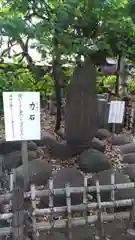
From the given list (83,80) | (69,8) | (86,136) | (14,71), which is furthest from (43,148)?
(69,8)

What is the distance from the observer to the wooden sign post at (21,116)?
2428 mm

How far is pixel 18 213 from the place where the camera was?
1901mm

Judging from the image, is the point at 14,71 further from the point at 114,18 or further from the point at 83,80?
the point at 114,18

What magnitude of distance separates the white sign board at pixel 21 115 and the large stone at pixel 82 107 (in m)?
1.56

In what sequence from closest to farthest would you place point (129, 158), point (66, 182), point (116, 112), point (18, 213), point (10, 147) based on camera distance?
point (18, 213) → point (66, 182) → point (129, 158) → point (10, 147) → point (116, 112)

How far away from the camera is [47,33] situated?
3.32m

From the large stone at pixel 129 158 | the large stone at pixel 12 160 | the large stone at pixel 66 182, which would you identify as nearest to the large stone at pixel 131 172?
the large stone at pixel 129 158

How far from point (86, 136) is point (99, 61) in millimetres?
1791

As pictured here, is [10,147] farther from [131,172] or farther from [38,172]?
[131,172]

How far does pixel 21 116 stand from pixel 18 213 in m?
0.88

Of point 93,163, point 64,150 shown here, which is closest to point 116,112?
point 64,150

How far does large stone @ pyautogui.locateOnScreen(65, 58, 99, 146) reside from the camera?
399 cm

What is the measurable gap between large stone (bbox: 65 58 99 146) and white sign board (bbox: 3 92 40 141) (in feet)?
5.12

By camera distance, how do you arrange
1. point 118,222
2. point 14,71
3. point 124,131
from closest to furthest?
point 118,222
point 14,71
point 124,131
